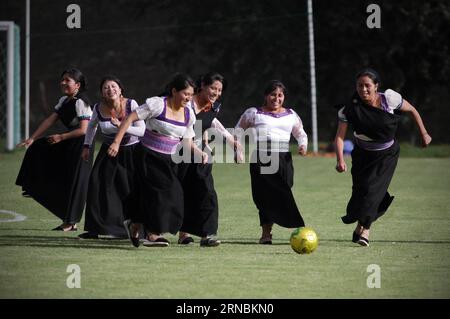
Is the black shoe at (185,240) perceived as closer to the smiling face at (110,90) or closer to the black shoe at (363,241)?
the smiling face at (110,90)

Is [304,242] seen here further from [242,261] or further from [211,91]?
[211,91]

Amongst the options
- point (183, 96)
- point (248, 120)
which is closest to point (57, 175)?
point (248, 120)

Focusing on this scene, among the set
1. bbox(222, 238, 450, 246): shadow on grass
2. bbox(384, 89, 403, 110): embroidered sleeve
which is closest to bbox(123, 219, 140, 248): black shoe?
bbox(222, 238, 450, 246): shadow on grass

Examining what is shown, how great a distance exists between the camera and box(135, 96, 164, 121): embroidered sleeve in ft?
37.8

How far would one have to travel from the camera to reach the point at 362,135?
1223 cm

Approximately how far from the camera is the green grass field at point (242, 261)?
895 centimetres

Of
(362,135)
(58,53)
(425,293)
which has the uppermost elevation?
(58,53)

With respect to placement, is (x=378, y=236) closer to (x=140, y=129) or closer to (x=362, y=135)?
(x=362, y=135)

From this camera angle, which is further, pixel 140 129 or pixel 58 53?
pixel 58 53

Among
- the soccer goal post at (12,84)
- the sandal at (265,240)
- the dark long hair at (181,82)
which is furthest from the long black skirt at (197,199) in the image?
the soccer goal post at (12,84)

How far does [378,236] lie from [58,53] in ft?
86.9

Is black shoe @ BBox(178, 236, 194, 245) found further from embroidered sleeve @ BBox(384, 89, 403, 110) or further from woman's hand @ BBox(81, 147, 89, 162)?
embroidered sleeve @ BBox(384, 89, 403, 110)

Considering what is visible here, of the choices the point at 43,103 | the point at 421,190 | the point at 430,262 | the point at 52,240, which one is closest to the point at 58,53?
the point at 43,103
